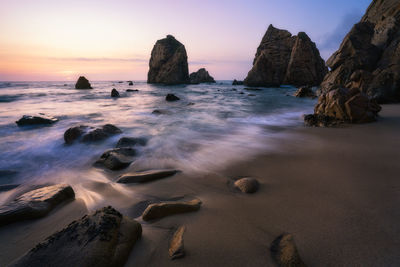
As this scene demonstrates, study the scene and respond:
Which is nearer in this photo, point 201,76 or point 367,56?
point 367,56

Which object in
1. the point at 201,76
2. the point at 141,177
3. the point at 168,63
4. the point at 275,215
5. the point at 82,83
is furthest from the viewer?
the point at 201,76

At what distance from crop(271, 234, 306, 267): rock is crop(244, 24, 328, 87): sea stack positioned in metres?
43.0

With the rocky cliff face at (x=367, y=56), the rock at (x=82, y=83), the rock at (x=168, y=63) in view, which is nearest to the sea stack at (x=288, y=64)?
the rocky cliff face at (x=367, y=56)

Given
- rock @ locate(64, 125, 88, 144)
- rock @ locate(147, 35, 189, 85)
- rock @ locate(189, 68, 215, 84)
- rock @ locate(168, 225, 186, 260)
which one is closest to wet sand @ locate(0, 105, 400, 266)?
rock @ locate(168, 225, 186, 260)

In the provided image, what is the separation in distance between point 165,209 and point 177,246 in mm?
427

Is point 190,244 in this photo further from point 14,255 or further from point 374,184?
point 374,184

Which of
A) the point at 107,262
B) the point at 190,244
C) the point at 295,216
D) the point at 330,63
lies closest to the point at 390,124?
the point at 295,216

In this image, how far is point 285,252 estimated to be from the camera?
120cm

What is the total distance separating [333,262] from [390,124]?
5.24 m

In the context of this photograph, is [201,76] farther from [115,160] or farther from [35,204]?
[35,204]

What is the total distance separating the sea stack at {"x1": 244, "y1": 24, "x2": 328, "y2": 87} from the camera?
38250 mm


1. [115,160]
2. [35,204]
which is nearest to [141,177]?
[115,160]

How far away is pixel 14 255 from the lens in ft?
4.42

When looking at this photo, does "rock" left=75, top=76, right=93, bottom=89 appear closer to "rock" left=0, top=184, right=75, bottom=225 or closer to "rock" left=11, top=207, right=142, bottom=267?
"rock" left=0, top=184, right=75, bottom=225
